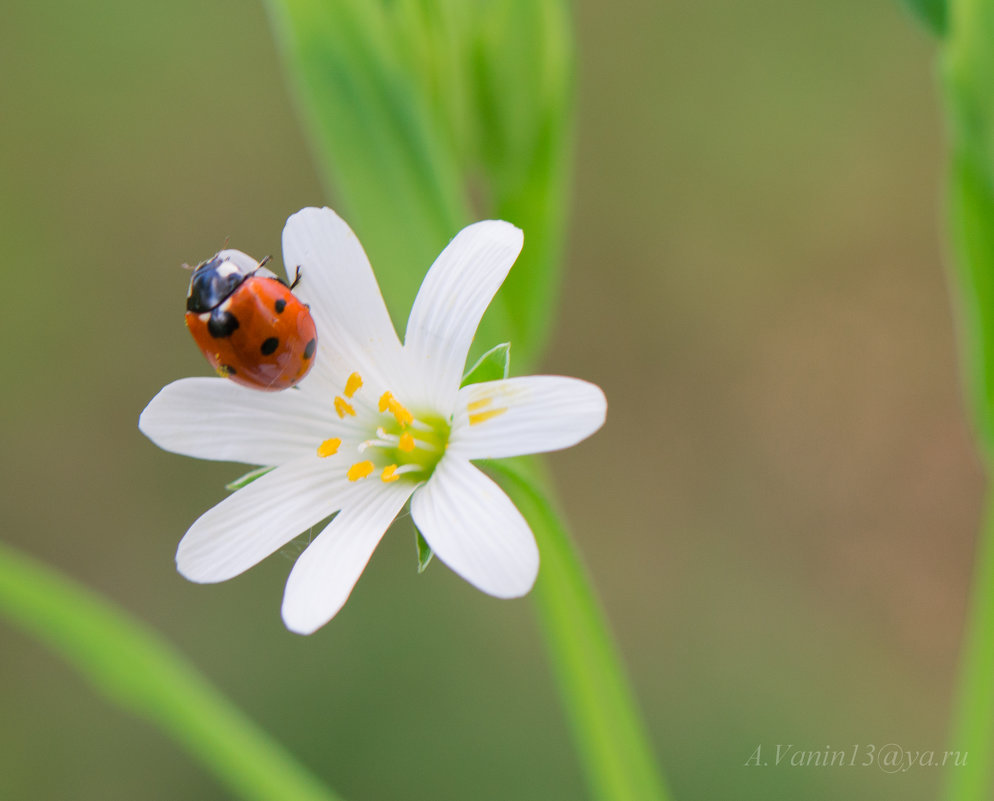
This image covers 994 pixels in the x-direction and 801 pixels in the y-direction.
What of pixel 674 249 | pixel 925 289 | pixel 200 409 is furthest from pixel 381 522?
pixel 925 289

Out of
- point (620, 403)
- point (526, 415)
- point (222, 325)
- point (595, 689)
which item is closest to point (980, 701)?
point (595, 689)

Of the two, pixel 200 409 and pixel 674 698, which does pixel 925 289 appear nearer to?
pixel 674 698

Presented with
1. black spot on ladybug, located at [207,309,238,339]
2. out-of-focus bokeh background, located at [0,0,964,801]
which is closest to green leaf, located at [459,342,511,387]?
black spot on ladybug, located at [207,309,238,339]

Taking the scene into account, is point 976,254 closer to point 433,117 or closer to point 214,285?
point 433,117

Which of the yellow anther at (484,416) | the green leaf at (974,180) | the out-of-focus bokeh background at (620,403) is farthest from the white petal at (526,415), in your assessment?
the out-of-focus bokeh background at (620,403)

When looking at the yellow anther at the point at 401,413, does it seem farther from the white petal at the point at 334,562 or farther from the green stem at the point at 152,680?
the green stem at the point at 152,680
